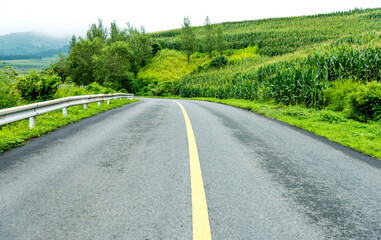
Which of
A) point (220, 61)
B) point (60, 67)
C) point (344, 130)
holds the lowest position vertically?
point (344, 130)

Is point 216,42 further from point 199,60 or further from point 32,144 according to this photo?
point 32,144

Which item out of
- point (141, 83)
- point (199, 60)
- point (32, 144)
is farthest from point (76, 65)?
point (32, 144)

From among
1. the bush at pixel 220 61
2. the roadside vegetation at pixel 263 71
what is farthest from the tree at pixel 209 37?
the bush at pixel 220 61

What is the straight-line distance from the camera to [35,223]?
7.80 ft

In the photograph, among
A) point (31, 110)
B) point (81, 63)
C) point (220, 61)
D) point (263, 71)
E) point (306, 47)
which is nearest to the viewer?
point (31, 110)

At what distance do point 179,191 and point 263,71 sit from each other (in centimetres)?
2651

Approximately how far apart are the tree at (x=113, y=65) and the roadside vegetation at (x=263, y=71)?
0.80 feet

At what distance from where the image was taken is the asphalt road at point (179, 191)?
2289 mm

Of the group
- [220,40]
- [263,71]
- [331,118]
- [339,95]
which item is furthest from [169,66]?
[331,118]

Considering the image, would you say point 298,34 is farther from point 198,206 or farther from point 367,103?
point 198,206

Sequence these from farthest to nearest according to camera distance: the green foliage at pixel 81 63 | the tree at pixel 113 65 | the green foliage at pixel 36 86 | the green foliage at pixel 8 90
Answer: the green foliage at pixel 81 63, the tree at pixel 113 65, the green foliage at pixel 36 86, the green foliage at pixel 8 90

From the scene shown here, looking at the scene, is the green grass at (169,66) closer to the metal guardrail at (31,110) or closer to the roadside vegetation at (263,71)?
the roadside vegetation at (263,71)

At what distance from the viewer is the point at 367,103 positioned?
29.7 ft

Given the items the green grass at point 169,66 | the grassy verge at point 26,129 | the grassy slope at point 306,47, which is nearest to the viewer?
the grassy verge at point 26,129
